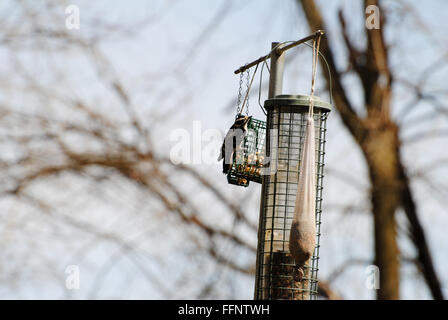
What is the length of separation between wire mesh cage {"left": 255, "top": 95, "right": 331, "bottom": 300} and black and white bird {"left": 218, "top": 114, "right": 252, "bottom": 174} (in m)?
0.18

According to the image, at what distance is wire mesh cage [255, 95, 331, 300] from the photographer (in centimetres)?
657

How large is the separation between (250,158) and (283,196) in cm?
39

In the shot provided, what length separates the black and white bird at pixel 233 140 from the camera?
686 cm

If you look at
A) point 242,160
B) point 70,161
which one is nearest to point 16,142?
point 70,161

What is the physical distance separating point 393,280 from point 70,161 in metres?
3.09

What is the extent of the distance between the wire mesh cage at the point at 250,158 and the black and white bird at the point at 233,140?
36 mm

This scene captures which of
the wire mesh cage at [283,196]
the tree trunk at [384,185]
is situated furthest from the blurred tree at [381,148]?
the wire mesh cage at [283,196]

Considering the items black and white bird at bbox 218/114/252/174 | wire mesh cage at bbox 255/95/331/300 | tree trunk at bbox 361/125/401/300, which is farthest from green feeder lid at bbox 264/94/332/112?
tree trunk at bbox 361/125/401/300

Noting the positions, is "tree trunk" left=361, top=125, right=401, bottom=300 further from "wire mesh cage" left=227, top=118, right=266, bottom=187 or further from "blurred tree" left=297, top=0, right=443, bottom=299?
"wire mesh cage" left=227, top=118, right=266, bottom=187

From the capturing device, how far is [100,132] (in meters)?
9.12

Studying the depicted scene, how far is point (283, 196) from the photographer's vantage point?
685 cm

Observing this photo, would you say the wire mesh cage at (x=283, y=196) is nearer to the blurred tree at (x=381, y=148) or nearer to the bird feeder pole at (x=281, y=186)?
the bird feeder pole at (x=281, y=186)

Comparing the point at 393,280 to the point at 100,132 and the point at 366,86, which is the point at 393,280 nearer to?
the point at 366,86
